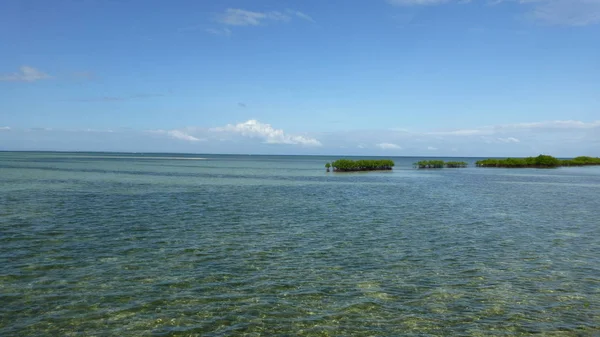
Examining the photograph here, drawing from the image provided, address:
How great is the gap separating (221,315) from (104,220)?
829 inches

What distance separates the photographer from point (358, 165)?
12069 centimetres

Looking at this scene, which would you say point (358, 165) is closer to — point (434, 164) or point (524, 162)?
point (434, 164)

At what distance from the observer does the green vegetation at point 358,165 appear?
388ft

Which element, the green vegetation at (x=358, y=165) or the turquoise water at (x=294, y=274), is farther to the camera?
the green vegetation at (x=358, y=165)

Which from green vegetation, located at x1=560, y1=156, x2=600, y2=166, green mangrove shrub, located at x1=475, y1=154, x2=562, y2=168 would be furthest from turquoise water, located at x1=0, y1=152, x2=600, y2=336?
green vegetation, located at x1=560, y1=156, x2=600, y2=166

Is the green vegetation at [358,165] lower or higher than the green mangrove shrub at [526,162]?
lower

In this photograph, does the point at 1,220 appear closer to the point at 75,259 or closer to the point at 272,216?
the point at 75,259

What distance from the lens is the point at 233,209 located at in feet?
127

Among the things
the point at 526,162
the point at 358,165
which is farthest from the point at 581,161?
the point at 358,165

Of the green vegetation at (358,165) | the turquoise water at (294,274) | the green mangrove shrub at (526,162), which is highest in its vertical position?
the green mangrove shrub at (526,162)

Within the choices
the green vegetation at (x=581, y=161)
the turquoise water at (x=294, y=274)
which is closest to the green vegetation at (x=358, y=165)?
the turquoise water at (x=294, y=274)

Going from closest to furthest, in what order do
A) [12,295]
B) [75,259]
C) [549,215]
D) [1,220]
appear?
[12,295], [75,259], [1,220], [549,215]

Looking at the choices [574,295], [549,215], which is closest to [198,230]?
[574,295]

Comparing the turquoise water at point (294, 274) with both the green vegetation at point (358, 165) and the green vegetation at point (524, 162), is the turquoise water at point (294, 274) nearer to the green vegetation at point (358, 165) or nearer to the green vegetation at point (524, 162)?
the green vegetation at point (358, 165)
